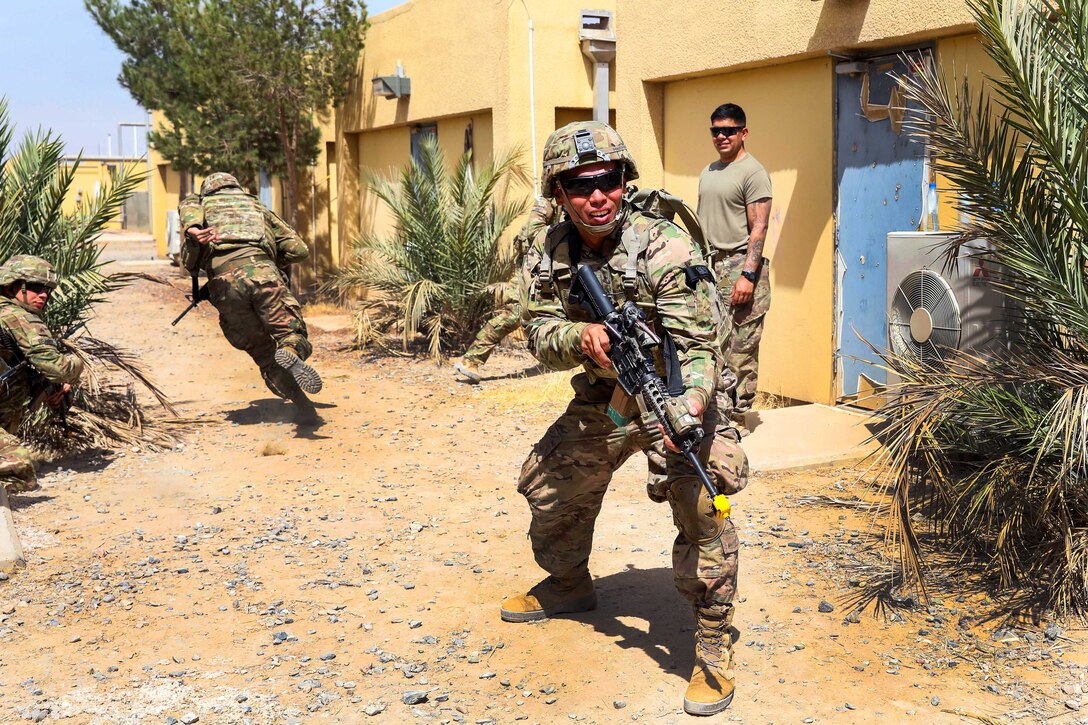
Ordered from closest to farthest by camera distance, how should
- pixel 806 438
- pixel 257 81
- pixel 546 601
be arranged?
pixel 546 601, pixel 806 438, pixel 257 81

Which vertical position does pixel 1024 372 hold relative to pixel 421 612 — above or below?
above

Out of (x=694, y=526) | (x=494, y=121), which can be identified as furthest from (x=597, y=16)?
(x=694, y=526)

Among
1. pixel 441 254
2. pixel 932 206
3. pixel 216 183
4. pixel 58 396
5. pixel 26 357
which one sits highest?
pixel 216 183

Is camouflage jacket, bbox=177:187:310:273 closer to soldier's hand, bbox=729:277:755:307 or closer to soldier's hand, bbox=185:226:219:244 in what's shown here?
soldier's hand, bbox=185:226:219:244

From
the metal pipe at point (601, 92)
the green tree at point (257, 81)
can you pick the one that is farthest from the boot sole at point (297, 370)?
the green tree at point (257, 81)

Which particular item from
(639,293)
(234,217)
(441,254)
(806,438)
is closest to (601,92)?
(441,254)

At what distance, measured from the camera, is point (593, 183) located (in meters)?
3.44

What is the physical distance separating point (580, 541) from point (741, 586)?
777 mm

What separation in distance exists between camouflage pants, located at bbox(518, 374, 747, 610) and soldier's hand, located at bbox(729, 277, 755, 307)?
8.24ft

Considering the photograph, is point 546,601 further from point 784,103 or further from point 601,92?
point 601,92

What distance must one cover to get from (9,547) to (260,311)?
8.92 ft

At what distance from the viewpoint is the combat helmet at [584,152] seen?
11.1 ft

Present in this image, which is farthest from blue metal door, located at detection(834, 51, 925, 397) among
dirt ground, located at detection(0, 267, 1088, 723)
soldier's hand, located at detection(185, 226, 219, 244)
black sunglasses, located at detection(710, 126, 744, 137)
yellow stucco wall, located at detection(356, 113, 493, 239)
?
yellow stucco wall, located at detection(356, 113, 493, 239)

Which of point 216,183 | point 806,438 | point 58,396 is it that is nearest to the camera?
point 58,396
